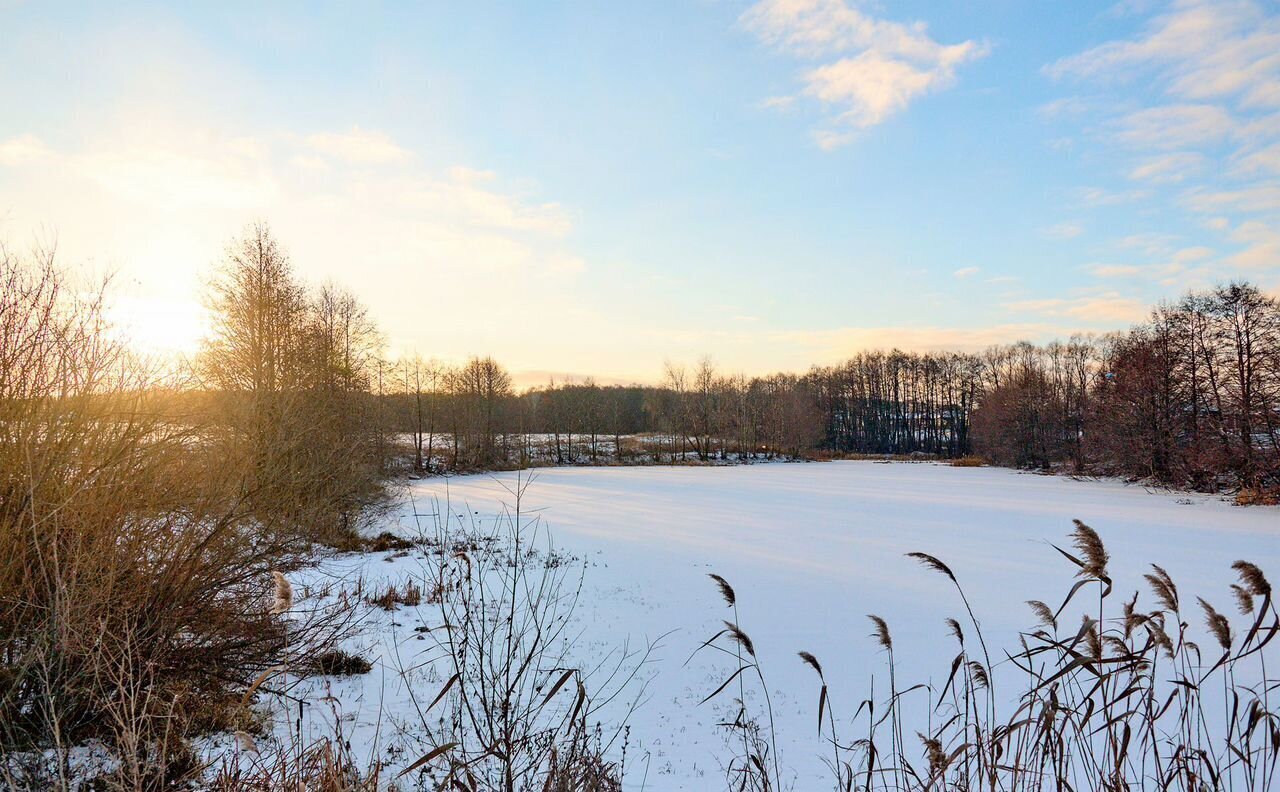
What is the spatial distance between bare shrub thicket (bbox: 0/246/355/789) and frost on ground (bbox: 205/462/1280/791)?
0.80 metres

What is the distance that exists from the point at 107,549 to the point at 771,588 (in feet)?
34.6

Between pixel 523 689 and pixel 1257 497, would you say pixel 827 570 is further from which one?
pixel 1257 497

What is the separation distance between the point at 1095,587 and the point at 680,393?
204ft

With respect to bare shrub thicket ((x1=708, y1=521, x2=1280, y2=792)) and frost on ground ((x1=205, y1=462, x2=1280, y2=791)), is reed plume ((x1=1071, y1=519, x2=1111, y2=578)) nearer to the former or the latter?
bare shrub thicket ((x1=708, y1=521, x2=1280, y2=792))

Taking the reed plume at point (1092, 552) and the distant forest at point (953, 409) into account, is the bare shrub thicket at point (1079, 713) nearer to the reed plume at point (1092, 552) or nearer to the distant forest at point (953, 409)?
the reed plume at point (1092, 552)

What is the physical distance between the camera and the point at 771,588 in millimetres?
12875

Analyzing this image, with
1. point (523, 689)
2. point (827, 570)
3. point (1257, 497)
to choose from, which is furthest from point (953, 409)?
point (523, 689)

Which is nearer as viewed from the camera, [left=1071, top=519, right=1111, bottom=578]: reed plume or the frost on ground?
[left=1071, top=519, right=1111, bottom=578]: reed plume

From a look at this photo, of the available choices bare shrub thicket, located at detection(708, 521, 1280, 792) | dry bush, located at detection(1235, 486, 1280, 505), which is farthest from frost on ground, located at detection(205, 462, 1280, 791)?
dry bush, located at detection(1235, 486, 1280, 505)

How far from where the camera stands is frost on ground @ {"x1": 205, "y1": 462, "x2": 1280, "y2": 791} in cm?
724

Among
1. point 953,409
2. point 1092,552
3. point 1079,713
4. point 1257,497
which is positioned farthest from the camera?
point 953,409

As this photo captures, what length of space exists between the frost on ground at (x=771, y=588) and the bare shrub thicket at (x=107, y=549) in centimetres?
80

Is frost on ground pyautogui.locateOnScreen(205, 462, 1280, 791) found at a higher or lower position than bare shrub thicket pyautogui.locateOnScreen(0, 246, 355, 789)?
lower

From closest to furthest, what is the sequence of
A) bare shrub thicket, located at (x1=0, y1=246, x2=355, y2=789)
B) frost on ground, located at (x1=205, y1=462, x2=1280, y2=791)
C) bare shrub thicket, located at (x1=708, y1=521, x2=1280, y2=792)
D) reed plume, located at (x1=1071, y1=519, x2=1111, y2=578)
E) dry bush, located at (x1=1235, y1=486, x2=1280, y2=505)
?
1. reed plume, located at (x1=1071, y1=519, x2=1111, y2=578)
2. bare shrub thicket, located at (x1=708, y1=521, x2=1280, y2=792)
3. bare shrub thicket, located at (x1=0, y1=246, x2=355, y2=789)
4. frost on ground, located at (x1=205, y1=462, x2=1280, y2=791)
5. dry bush, located at (x1=1235, y1=486, x2=1280, y2=505)
